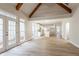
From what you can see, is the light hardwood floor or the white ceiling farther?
the white ceiling

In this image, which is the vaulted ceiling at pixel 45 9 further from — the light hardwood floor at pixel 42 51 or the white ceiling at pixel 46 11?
the light hardwood floor at pixel 42 51

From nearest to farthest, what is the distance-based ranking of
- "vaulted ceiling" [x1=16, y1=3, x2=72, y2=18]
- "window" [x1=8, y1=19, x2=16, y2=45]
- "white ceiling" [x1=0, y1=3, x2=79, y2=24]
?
"window" [x1=8, y1=19, x2=16, y2=45], "vaulted ceiling" [x1=16, y1=3, x2=72, y2=18], "white ceiling" [x1=0, y1=3, x2=79, y2=24]

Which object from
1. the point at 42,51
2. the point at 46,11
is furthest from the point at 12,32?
the point at 46,11

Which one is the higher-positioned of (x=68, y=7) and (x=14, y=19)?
(x=68, y=7)

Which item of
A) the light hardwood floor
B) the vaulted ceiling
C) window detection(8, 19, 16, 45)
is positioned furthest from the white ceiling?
the light hardwood floor

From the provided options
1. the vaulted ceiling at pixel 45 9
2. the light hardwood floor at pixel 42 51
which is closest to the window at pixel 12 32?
the light hardwood floor at pixel 42 51

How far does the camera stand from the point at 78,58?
2645 mm

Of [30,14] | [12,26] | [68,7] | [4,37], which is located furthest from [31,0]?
[30,14]

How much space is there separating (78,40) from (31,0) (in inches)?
222

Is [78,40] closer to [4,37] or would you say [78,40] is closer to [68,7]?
[68,7]

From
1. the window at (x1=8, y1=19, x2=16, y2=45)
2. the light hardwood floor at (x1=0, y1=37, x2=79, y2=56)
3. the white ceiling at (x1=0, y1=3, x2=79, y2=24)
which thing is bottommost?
the light hardwood floor at (x1=0, y1=37, x2=79, y2=56)

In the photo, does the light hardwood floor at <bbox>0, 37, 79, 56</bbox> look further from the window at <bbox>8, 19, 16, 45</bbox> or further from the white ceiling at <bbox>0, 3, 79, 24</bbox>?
the white ceiling at <bbox>0, 3, 79, 24</bbox>

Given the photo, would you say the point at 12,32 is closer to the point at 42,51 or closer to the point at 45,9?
the point at 42,51

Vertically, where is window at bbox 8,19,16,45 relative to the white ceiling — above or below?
below
